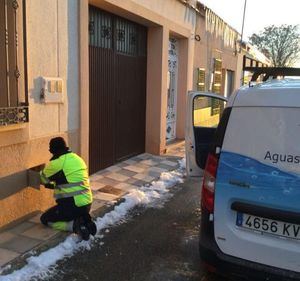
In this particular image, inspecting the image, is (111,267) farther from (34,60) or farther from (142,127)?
(142,127)

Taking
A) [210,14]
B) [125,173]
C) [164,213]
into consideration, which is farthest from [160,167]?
[210,14]

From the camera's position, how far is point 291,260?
3.11m

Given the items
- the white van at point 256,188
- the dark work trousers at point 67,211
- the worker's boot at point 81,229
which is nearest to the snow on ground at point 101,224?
the worker's boot at point 81,229

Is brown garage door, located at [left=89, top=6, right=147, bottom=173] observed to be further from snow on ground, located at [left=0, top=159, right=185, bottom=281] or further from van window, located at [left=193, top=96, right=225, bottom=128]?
van window, located at [left=193, top=96, right=225, bottom=128]

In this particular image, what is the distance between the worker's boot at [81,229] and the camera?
15.6 feet

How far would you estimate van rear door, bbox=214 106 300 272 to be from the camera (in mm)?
3119

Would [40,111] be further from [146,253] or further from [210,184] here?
[210,184]

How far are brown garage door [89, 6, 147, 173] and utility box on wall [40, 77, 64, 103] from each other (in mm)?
1577

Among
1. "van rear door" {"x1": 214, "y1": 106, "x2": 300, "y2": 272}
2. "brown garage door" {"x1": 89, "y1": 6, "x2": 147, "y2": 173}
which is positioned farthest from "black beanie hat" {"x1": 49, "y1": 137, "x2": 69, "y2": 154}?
"brown garage door" {"x1": 89, "y1": 6, "x2": 147, "y2": 173}

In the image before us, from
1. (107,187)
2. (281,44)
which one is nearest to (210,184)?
(107,187)

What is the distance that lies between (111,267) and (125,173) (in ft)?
12.1

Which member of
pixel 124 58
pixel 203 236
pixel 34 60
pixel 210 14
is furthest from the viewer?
pixel 210 14

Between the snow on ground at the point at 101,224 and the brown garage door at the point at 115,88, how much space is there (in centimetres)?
112

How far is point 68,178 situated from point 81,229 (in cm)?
57
